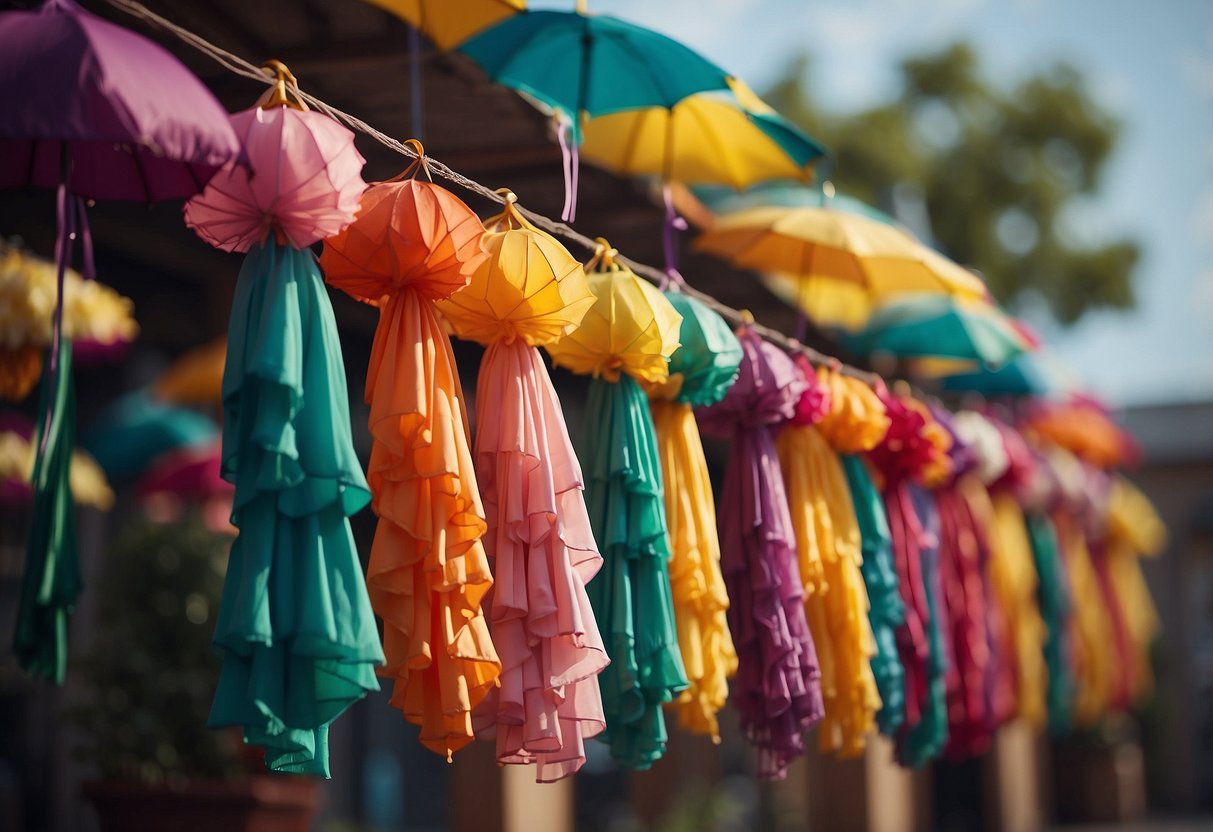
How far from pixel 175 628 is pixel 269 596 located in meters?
3.15

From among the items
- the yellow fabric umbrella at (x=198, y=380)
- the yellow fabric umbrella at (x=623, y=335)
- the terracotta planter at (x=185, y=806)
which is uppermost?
the yellow fabric umbrella at (x=198, y=380)

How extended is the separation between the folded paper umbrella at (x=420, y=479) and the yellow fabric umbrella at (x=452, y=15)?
2.74 feet

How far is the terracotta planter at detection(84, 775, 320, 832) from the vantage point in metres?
4.71

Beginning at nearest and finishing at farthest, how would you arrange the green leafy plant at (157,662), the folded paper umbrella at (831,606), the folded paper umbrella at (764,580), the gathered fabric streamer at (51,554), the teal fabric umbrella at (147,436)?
the gathered fabric streamer at (51,554)
the folded paper umbrella at (764,580)
the folded paper umbrella at (831,606)
the green leafy plant at (157,662)
the teal fabric umbrella at (147,436)

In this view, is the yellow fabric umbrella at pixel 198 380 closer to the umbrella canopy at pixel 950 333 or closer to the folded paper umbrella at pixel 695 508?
the umbrella canopy at pixel 950 333

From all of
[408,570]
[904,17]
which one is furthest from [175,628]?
[904,17]

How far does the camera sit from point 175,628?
18.3ft

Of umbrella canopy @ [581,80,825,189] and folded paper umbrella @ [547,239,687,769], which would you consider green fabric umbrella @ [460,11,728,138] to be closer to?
umbrella canopy @ [581,80,825,189]

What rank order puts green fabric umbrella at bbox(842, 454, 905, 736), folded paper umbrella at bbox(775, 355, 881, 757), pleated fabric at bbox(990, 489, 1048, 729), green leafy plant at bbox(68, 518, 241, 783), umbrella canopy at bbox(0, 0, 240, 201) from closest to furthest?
umbrella canopy at bbox(0, 0, 240, 201)
folded paper umbrella at bbox(775, 355, 881, 757)
green fabric umbrella at bbox(842, 454, 905, 736)
green leafy plant at bbox(68, 518, 241, 783)
pleated fabric at bbox(990, 489, 1048, 729)

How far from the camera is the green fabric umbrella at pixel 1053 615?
24.6 feet

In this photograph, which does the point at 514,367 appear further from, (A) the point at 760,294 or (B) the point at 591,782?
(B) the point at 591,782

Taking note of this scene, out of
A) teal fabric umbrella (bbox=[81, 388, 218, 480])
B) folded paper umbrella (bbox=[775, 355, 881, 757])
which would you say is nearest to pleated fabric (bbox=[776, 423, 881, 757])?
folded paper umbrella (bbox=[775, 355, 881, 757])

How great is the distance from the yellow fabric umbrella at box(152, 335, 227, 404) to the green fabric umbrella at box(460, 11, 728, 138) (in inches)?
125

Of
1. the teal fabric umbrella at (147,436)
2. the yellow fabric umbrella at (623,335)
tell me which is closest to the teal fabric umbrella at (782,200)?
the yellow fabric umbrella at (623,335)
